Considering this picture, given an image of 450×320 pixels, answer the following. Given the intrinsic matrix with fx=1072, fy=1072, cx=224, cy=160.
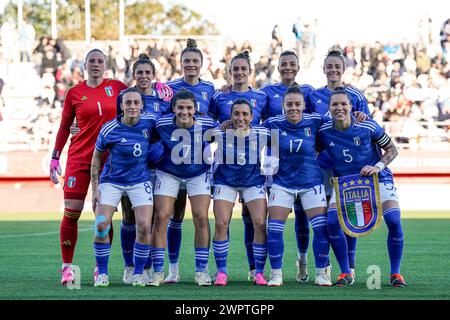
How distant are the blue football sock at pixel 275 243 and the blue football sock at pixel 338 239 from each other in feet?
1.40

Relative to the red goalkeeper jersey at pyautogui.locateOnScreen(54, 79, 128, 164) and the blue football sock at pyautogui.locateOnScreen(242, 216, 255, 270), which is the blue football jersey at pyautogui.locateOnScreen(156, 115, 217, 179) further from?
the blue football sock at pyautogui.locateOnScreen(242, 216, 255, 270)

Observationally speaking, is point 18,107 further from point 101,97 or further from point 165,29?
point 165,29

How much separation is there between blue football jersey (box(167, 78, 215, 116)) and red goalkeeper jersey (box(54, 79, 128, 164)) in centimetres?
55

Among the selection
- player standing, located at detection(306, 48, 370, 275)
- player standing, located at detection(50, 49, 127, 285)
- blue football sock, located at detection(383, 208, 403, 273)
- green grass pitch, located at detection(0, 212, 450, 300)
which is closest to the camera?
green grass pitch, located at detection(0, 212, 450, 300)

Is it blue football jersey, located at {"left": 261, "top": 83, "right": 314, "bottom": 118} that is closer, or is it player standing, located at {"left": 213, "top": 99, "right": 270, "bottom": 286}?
player standing, located at {"left": 213, "top": 99, "right": 270, "bottom": 286}

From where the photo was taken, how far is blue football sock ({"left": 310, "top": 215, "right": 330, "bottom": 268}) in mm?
9289

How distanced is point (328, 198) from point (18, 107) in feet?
58.9

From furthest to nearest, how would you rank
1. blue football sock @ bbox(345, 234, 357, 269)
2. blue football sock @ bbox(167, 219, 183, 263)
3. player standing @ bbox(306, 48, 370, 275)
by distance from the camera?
blue football sock @ bbox(345, 234, 357, 269) < blue football sock @ bbox(167, 219, 183, 263) < player standing @ bbox(306, 48, 370, 275)

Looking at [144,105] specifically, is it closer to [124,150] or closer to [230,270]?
[124,150]

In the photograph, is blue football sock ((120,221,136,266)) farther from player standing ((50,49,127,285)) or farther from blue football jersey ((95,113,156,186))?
blue football jersey ((95,113,156,186))

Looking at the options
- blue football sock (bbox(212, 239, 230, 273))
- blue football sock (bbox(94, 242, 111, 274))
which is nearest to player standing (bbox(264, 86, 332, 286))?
blue football sock (bbox(212, 239, 230, 273))

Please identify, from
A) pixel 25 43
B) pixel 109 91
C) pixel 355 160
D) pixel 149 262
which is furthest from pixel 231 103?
pixel 25 43

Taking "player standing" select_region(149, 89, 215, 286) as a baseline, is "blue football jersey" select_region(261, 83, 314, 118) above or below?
above

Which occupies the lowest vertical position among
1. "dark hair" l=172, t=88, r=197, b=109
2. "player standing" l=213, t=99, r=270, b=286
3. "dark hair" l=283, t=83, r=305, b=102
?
"player standing" l=213, t=99, r=270, b=286
